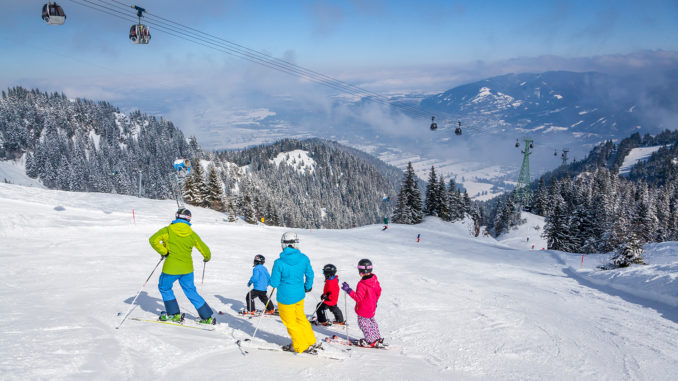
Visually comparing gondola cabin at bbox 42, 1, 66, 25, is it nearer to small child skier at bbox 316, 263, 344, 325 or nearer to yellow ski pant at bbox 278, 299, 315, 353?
small child skier at bbox 316, 263, 344, 325

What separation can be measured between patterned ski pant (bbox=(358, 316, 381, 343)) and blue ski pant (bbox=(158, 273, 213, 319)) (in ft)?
10.5

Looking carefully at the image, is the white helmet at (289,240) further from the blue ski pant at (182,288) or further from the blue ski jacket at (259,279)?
the blue ski jacket at (259,279)

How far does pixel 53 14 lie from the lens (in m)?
12.3

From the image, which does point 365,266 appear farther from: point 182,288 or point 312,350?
point 182,288

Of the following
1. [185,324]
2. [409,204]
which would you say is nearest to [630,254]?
[185,324]

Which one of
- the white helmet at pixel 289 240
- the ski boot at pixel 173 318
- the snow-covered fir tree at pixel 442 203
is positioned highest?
the snow-covered fir tree at pixel 442 203

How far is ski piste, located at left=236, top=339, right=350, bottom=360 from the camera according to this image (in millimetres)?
5875

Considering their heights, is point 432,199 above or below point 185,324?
above

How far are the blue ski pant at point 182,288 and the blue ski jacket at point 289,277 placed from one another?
2078 mm

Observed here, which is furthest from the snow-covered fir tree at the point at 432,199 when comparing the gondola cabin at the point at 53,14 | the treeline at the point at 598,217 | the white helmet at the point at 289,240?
the white helmet at the point at 289,240

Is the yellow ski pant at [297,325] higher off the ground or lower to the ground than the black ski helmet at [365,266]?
lower

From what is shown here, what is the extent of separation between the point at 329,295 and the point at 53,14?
14.3 metres

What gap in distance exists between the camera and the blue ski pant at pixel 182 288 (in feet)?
21.7

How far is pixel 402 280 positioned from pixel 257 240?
10.7 metres
